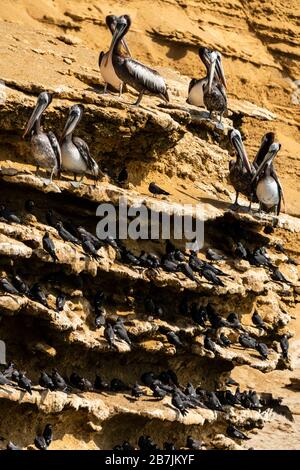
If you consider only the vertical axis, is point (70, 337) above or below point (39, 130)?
below

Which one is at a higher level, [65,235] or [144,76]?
[144,76]

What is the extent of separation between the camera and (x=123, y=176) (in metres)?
33.3

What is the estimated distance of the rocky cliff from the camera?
95.7 feet

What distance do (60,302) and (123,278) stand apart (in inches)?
77.8

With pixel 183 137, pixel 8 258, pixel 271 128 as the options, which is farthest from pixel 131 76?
pixel 271 128

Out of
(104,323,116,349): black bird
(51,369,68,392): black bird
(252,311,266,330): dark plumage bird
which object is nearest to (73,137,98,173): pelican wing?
(104,323,116,349): black bird

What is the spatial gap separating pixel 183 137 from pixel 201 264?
4141mm

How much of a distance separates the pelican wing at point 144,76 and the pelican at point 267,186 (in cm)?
298

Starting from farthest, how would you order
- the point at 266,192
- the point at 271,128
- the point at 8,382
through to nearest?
the point at 271,128, the point at 266,192, the point at 8,382

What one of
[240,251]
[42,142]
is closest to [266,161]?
[240,251]

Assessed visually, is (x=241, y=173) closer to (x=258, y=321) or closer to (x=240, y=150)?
(x=240, y=150)

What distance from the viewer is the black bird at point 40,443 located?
1116 inches
